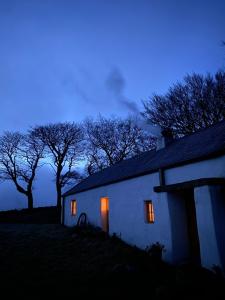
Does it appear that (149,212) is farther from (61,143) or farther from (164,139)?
(61,143)

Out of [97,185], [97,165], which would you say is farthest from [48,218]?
[97,185]

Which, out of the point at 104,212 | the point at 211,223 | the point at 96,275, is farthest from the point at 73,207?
the point at 211,223

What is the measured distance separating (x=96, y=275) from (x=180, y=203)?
397 centimetres

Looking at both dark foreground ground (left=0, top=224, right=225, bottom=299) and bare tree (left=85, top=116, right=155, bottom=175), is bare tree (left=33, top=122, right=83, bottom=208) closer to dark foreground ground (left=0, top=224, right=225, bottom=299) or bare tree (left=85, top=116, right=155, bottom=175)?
bare tree (left=85, top=116, right=155, bottom=175)

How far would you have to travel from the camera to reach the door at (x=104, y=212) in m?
14.8

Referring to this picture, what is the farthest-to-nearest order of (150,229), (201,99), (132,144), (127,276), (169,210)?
(132,144)
(201,99)
(150,229)
(169,210)
(127,276)

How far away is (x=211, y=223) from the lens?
6781 mm

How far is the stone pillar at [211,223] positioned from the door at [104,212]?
27.2 feet

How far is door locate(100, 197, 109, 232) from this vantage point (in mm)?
14797

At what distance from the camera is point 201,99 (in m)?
18.2

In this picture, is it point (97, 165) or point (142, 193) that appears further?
point (97, 165)

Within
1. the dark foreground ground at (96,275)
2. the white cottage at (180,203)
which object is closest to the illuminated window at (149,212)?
the white cottage at (180,203)

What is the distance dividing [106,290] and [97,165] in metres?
24.3

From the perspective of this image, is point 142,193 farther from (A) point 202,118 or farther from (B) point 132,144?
(B) point 132,144
